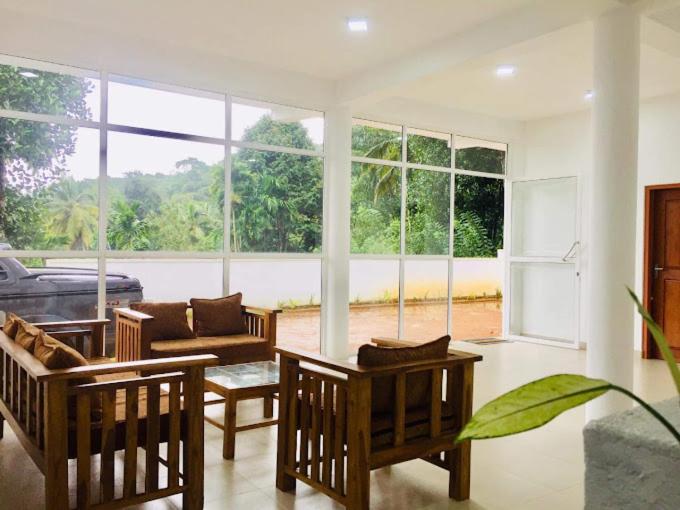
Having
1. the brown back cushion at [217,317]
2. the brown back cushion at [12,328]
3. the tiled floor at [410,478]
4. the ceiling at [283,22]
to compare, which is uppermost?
the ceiling at [283,22]

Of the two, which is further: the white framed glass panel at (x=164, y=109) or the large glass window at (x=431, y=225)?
the large glass window at (x=431, y=225)

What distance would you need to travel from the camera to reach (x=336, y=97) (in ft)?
20.9

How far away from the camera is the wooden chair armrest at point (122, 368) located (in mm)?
2295

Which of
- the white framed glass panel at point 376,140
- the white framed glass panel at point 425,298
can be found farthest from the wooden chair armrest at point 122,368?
the white framed glass panel at point 425,298

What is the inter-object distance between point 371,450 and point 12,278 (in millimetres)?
3668

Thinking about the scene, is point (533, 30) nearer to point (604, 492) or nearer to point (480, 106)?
point (480, 106)

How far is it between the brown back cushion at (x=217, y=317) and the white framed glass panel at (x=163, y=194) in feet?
2.27

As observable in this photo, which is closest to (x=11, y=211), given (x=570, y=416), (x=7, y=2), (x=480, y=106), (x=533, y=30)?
(x=7, y=2)

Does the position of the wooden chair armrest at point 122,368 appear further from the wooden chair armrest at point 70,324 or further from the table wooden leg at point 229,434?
the wooden chair armrest at point 70,324

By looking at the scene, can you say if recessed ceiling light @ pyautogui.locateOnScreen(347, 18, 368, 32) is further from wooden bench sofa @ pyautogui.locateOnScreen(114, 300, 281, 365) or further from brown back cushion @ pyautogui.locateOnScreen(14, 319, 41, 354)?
brown back cushion @ pyautogui.locateOnScreen(14, 319, 41, 354)

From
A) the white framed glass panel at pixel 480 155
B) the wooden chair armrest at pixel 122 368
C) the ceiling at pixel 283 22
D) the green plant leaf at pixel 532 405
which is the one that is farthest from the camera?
the white framed glass panel at pixel 480 155

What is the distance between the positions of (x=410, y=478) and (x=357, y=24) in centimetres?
337

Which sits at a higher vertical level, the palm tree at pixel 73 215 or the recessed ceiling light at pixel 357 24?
the recessed ceiling light at pixel 357 24

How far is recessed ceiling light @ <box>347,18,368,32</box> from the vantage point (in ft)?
15.0
